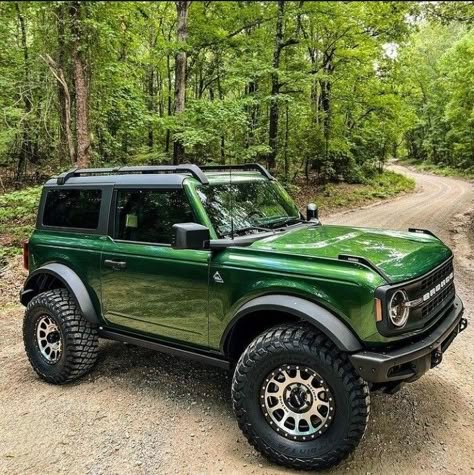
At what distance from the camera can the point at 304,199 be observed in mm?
16984

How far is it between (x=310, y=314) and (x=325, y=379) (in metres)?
0.42

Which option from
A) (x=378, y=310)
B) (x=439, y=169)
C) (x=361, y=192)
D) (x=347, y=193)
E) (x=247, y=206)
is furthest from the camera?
(x=439, y=169)

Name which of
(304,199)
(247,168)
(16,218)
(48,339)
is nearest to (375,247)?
(247,168)

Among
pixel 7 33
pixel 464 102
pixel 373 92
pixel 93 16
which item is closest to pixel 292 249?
pixel 93 16

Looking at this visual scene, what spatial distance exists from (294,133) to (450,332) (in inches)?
642

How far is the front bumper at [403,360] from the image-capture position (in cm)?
250

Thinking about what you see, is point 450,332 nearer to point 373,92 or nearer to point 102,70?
point 102,70

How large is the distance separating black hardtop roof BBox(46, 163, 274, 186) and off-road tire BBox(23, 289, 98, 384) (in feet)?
3.68

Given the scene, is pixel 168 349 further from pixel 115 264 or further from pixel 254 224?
pixel 254 224

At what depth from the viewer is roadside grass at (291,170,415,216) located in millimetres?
16800

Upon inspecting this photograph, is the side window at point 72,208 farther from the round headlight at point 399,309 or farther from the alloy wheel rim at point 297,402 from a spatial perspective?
the round headlight at point 399,309

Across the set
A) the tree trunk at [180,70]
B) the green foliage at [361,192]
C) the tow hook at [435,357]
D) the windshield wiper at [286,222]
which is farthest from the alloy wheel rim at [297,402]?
the green foliage at [361,192]

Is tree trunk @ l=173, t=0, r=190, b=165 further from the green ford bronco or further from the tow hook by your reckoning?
the tow hook

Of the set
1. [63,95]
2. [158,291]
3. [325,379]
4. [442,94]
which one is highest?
[442,94]
